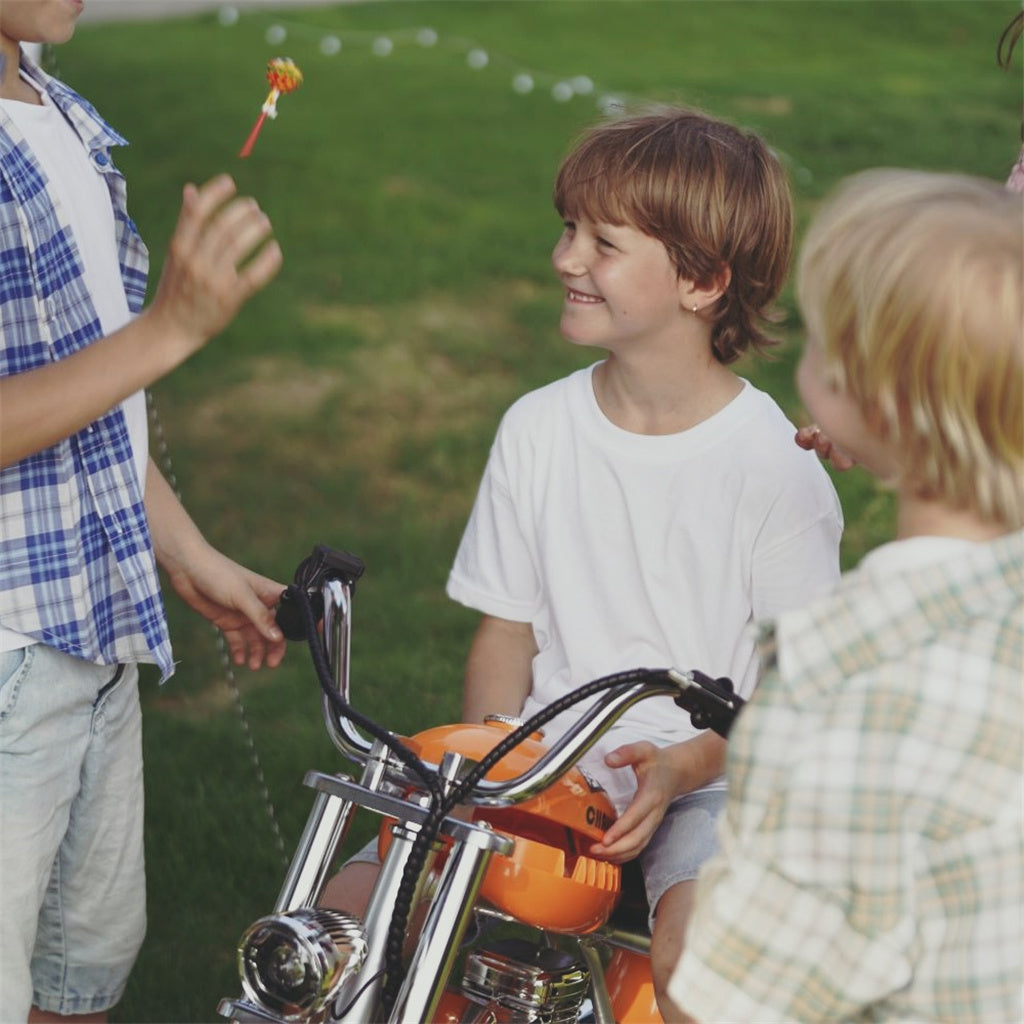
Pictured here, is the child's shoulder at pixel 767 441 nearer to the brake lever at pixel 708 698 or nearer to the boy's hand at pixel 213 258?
the brake lever at pixel 708 698

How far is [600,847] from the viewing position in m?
2.03

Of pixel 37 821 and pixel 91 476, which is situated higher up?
pixel 91 476

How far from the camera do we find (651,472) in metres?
2.46

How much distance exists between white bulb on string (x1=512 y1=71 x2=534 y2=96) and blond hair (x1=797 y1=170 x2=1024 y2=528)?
8.21 meters

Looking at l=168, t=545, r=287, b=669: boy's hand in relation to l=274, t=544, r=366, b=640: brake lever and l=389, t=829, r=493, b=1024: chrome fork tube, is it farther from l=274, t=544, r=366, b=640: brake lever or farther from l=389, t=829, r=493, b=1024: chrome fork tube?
l=389, t=829, r=493, b=1024: chrome fork tube

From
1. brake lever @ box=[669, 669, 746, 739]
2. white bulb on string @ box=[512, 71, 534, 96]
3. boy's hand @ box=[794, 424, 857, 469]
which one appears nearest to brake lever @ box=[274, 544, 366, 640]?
brake lever @ box=[669, 669, 746, 739]

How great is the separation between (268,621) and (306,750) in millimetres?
1570

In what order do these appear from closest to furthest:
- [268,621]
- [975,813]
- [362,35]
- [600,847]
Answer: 1. [975,813]
2. [600,847]
3. [268,621]
4. [362,35]

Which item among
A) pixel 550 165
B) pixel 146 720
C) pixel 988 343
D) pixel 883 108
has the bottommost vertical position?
pixel 146 720

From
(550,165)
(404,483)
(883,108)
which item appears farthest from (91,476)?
(883,108)

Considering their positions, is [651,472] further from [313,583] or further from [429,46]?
[429,46]

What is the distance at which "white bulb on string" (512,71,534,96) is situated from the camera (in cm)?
955

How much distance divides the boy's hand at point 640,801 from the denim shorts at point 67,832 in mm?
738

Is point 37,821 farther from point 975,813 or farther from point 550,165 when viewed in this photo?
point 550,165
